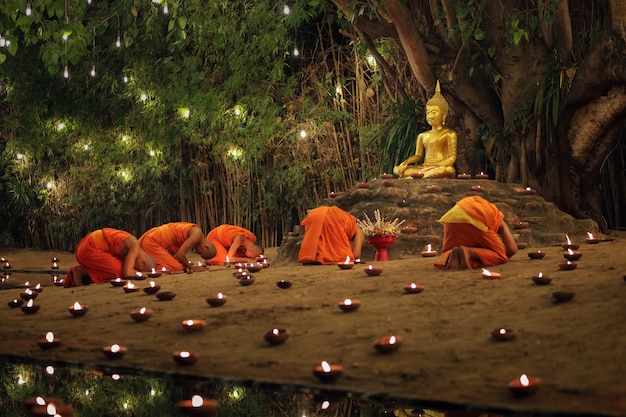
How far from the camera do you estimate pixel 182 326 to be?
5.03 metres

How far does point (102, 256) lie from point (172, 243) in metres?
1.03

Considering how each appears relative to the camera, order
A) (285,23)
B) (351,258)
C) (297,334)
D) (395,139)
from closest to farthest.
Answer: (297,334)
(351,258)
(395,139)
(285,23)

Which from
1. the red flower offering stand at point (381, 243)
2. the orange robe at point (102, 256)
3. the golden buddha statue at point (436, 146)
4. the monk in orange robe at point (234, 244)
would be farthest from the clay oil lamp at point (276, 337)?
the golden buddha statue at point (436, 146)

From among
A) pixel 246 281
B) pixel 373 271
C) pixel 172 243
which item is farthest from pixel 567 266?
pixel 172 243

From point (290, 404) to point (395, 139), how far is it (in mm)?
7622

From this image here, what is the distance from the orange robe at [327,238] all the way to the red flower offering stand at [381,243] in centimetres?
25

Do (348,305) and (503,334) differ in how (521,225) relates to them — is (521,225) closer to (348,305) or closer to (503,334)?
(348,305)

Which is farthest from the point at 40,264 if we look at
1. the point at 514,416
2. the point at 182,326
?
the point at 514,416

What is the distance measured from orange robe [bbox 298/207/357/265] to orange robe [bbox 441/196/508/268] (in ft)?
5.23

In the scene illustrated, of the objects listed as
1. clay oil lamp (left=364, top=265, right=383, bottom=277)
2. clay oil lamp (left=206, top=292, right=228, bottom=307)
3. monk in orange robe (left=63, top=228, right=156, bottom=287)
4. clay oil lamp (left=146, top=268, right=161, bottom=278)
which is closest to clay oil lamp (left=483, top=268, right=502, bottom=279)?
clay oil lamp (left=364, top=265, right=383, bottom=277)

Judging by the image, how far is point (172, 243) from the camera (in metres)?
9.02

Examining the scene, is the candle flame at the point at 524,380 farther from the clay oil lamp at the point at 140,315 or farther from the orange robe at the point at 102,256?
the orange robe at the point at 102,256

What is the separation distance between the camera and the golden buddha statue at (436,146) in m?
9.79

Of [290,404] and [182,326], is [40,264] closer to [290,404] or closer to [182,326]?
[182,326]
